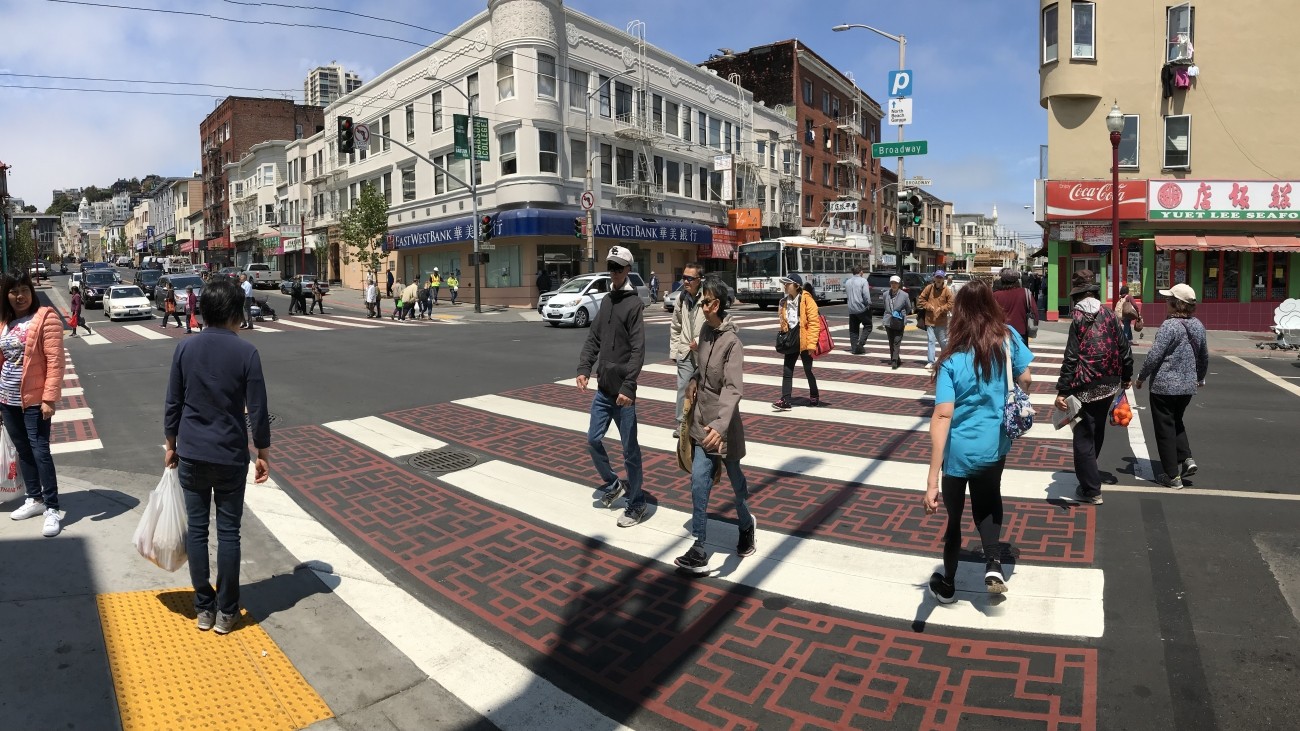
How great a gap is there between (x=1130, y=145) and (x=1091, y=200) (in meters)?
2.10

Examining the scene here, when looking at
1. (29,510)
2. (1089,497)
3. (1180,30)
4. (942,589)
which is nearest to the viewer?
(942,589)


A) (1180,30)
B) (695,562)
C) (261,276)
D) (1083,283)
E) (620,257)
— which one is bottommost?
(695,562)

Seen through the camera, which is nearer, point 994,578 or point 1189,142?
point 994,578

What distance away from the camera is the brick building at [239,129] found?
73.9 meters

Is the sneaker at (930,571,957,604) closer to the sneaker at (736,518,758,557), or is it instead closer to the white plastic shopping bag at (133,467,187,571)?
the sneaker at (736,518,758,557)

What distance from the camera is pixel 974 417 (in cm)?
395

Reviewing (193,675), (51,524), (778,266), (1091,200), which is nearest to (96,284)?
(778,266)

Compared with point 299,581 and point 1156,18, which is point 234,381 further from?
point 1156,18

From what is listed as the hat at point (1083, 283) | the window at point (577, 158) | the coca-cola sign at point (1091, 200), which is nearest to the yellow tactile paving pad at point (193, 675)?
the hat at point (1083, 283)

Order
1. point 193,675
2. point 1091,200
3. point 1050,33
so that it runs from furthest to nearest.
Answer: point 1050,33, point 1091,200, point 193,675

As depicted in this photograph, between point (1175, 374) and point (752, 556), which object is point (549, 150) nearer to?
point (1175, 374)

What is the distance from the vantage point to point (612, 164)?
3738 centimetres

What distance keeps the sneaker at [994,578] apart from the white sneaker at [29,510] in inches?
254

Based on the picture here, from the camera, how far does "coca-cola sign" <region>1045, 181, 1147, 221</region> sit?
23.5 meters
